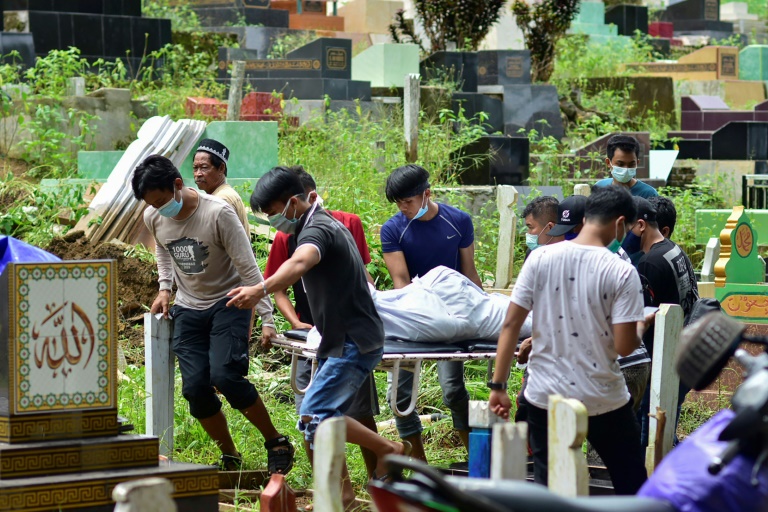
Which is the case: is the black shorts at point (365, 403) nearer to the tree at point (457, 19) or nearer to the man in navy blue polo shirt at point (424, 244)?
the man in navy blue polo shirt at point (424, 244)

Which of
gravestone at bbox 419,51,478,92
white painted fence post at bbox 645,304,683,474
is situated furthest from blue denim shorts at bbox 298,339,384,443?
gravestone at bbox 419,51,478,92

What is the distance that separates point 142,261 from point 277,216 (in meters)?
4.05

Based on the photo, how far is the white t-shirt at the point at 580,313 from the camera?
Answer: 13.7 feet

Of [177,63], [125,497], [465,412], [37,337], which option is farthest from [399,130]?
[125,497]

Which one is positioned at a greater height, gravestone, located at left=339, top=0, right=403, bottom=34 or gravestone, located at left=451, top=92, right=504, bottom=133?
gravestone, located at left=339, top=0, right=403, bottom=34

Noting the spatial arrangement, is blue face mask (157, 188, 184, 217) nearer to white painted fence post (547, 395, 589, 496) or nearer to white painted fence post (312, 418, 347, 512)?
white painted fence post (312, 418, 347, 512)

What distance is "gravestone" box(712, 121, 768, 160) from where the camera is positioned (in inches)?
632

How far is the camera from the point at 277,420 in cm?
666

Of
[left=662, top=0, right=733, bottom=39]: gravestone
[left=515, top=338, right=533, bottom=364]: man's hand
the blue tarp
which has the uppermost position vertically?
[left=662, top=0, right=733, bottom=39]: gravestone

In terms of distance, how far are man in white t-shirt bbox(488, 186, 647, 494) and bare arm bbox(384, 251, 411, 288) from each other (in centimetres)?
184

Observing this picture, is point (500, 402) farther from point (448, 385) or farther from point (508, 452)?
point (448, 385)

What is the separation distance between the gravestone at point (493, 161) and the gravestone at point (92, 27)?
5.89 metres

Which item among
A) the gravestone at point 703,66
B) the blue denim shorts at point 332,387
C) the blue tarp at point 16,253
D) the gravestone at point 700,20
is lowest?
the blue denim shorts at point 332,387

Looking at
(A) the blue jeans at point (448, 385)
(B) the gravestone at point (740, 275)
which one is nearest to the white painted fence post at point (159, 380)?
(A) the blue jeans at point (448, 385)
